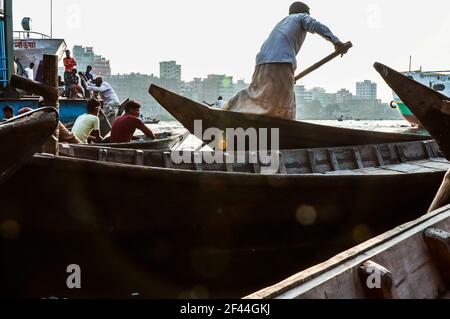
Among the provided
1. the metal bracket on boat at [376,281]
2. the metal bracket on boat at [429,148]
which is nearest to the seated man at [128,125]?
the metal bracket on boat at [429,148]

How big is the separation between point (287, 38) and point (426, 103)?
8.85 feet

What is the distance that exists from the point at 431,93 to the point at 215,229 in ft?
8.49

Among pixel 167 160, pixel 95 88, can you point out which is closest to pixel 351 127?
pixel 95 88

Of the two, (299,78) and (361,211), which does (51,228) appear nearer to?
(361,211)

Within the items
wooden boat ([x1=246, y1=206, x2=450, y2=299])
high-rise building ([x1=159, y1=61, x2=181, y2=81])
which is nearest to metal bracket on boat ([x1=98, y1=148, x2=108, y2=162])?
wooden boat ([x1=246, y1=206, x2=450, y2=299])

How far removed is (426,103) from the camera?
13.7 feet

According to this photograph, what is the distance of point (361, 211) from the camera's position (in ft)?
14.6

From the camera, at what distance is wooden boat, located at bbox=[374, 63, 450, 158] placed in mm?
4133

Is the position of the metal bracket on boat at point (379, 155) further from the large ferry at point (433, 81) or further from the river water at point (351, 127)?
the large ferry at point (433, 81)

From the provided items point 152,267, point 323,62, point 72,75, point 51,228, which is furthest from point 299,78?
point 72,75

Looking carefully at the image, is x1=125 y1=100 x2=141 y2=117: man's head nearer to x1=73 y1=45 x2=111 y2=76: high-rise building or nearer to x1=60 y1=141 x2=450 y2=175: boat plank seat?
x1=60 y1=141 x2=450 y2=175: boat plank seat

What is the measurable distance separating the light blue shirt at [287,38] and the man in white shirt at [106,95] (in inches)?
381

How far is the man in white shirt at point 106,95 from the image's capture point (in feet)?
48.4

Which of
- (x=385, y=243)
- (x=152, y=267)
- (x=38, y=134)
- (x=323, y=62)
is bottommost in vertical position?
(x=152, y=267)
